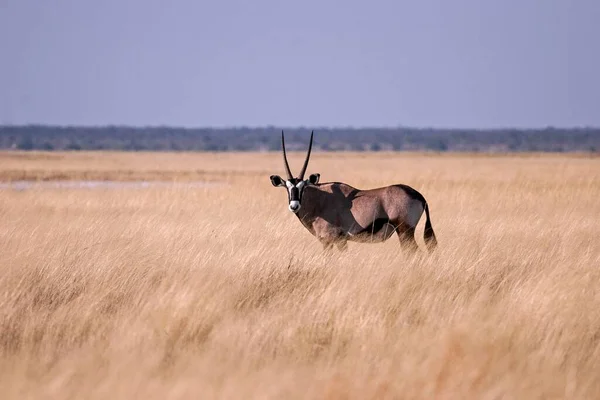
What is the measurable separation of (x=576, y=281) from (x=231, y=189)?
51.9 ft

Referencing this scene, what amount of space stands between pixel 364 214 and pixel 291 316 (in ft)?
11.4

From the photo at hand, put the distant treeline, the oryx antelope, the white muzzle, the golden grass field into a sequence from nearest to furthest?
the golden grass field < the white muzzle < the oryx antelope < the distant treeline

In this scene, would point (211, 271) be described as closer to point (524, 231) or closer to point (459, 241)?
point (459, 241)

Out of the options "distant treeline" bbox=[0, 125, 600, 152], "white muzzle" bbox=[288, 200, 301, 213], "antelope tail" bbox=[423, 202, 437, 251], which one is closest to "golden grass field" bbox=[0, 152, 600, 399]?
"antelope tail" bbox=[423, 202, 437, 251]

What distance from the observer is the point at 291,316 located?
800 centimetres

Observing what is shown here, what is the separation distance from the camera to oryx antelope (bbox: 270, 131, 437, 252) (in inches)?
443

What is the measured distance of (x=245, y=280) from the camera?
9203mm

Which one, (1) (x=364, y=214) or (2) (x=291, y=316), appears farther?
(1) (x=364, y=214)

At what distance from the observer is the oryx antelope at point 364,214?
36.9 ft

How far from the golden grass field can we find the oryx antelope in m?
0.25

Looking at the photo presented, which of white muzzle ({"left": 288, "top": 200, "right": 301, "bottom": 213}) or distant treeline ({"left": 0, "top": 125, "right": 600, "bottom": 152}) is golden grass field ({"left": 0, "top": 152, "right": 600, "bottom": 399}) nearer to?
white muzzle ({"left": 288, "top": 200, "right": 301, "bottom": 213})

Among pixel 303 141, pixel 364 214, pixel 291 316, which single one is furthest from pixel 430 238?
pixel 303 141

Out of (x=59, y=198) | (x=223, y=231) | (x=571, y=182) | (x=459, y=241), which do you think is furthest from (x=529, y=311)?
(x=571, y=182)

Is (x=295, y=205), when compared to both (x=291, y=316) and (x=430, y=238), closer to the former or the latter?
(x=430, y=238)
